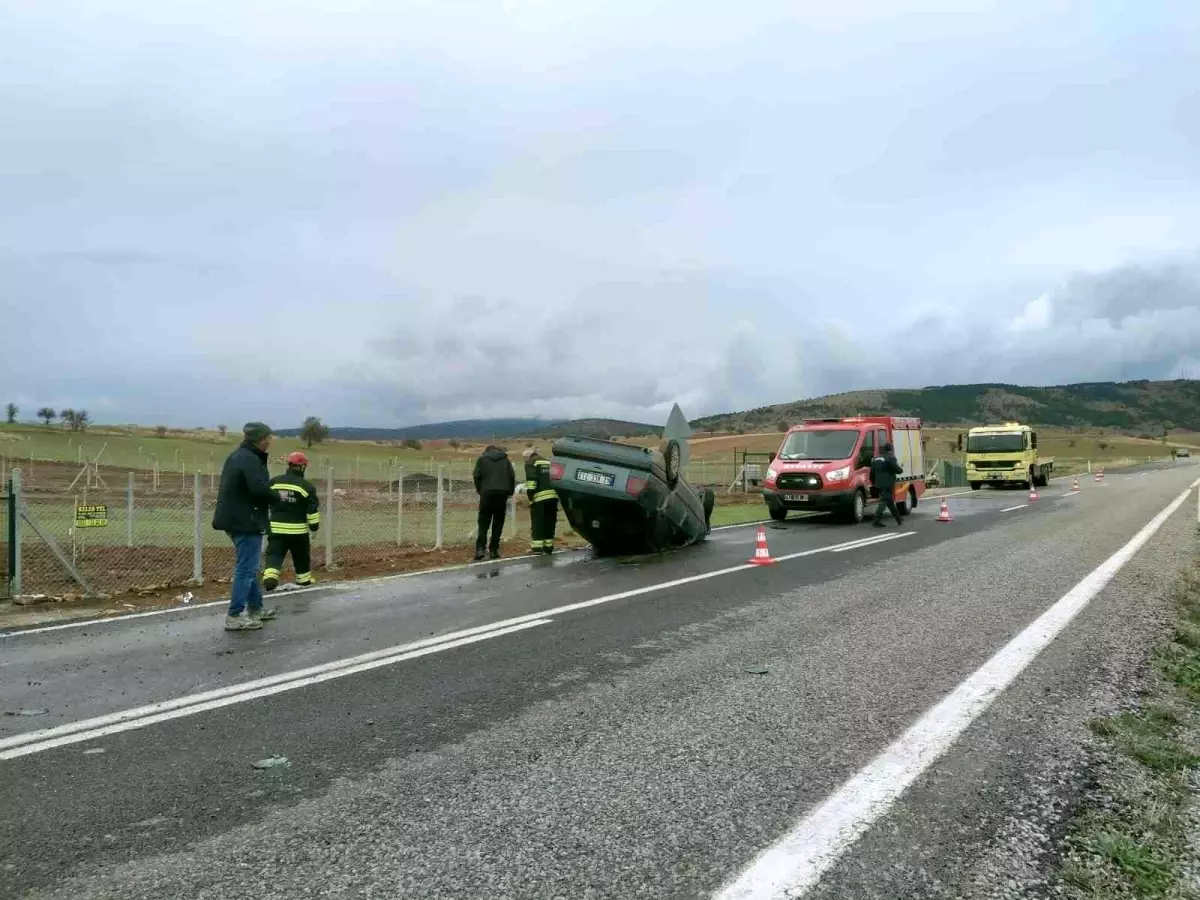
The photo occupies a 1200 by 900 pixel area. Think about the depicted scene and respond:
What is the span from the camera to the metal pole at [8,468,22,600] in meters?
9.15

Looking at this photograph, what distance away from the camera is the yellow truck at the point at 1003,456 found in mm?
35438

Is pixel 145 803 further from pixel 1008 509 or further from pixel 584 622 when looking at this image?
pixel 1008 509

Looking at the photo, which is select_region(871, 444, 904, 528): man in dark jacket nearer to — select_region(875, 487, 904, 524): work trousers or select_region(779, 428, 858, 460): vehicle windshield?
select_region(875, 487, 904, 524): work trousers

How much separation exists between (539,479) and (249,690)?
809cm

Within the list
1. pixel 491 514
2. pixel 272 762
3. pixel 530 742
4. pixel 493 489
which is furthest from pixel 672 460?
pixel 272 762

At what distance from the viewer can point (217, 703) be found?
17.0ft

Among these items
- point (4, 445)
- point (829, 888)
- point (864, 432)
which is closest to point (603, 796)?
point (829, 888)

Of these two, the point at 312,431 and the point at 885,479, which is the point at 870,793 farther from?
the point at 312,431

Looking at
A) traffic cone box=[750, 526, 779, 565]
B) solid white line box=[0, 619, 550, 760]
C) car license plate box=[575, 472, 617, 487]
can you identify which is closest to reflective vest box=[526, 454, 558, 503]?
car license plate box=[575, 472, 617, 487]

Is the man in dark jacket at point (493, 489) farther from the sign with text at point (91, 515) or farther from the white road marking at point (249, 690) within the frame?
the sign with text at point (91, 515)

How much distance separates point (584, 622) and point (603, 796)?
3.87 meters

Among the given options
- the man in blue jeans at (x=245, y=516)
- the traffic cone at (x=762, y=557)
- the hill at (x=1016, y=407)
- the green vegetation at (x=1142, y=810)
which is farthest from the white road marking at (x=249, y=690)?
the hill at (x=1016, y=407)

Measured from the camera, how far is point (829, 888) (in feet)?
9.59

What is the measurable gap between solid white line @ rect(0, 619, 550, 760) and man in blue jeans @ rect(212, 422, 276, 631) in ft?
6.41
